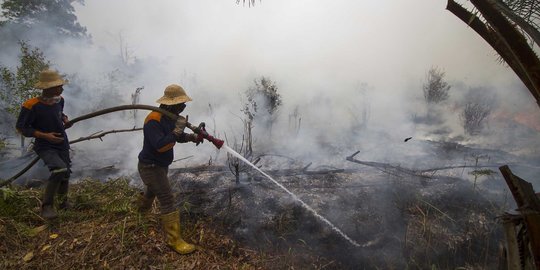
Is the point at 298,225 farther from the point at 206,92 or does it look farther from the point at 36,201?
the point at 206,92

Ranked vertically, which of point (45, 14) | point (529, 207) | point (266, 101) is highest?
point (45, 14)

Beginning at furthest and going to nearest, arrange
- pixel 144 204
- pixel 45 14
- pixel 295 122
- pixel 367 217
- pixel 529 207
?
pixel 45 14, pixel 295 122, pixel 367 217, pixel 144 204, pixel 529 207

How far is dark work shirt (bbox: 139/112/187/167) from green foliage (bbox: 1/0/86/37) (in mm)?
17416

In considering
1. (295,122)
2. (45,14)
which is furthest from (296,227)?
(45,14)

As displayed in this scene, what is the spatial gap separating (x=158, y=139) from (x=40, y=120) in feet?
5.13

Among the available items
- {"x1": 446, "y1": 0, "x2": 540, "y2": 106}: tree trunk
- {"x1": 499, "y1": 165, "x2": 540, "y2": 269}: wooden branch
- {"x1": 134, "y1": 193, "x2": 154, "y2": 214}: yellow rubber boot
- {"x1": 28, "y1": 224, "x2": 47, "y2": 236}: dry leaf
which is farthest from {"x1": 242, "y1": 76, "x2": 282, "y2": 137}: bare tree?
{"x1": 499, "y1": 165, "x2": 540, "y2": 269}: wooden branch

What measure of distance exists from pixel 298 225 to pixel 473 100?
43.1 feet

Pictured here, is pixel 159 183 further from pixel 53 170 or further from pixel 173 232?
pixel 53 170

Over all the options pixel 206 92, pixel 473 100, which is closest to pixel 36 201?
pixel 206 92

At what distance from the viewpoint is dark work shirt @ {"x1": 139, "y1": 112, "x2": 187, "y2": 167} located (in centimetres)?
350

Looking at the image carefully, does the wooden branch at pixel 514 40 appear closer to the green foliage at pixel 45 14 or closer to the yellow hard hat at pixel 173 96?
the yellow hard hat at pixel 173 96

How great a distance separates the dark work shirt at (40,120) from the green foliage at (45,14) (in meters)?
16.4

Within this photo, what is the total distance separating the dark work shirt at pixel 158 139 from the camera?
11.5ft

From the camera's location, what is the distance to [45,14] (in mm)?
18031
